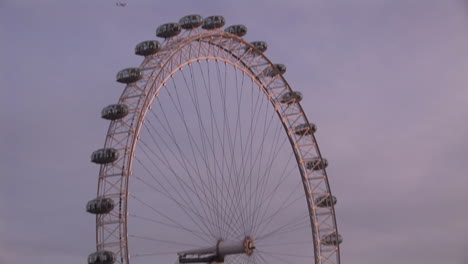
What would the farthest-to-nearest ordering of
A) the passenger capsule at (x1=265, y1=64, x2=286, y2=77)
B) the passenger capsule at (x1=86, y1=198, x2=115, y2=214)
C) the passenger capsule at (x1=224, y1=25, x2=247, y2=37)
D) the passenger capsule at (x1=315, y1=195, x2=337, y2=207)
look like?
the passenger capsule at (x1=315, y1=195, x2=337, y2=207) < the passenger capsule at (x1=265, y1=64, x2=286, y2=77) < the passenger capsule at (x1=224, y1=25, x2=247, y2=37) < the passenger capsule at (x1=86, y1=198, x2=115, y2=214)

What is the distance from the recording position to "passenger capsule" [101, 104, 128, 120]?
33.5 m

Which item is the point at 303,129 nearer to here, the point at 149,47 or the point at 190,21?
the point at 190,21

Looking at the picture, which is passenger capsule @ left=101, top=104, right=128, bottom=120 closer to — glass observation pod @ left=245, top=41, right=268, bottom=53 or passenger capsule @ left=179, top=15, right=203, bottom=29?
passenger capsule @ left=179, top=15, right=203, bottom=29

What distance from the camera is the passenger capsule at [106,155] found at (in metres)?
32.7

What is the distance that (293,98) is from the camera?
47812 millimetres

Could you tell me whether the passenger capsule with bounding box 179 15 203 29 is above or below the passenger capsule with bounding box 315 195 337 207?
above

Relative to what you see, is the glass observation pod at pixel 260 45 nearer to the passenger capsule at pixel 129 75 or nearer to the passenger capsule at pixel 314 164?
the passenger capsule at pixel 314 164

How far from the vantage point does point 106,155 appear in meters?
32.6

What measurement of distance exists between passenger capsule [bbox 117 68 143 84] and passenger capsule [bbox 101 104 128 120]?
1.34 metres

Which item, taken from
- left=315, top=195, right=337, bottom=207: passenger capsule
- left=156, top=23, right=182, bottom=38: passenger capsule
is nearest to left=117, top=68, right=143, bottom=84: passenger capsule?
left=156, top=23, right=182, bottom=38: passenger capsule

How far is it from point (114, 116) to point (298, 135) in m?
17.3

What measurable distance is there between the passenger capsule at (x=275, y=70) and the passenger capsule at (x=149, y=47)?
11.5m

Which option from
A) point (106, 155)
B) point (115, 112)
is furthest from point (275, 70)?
point (106, 155)

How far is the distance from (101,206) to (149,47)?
7.57 meters
